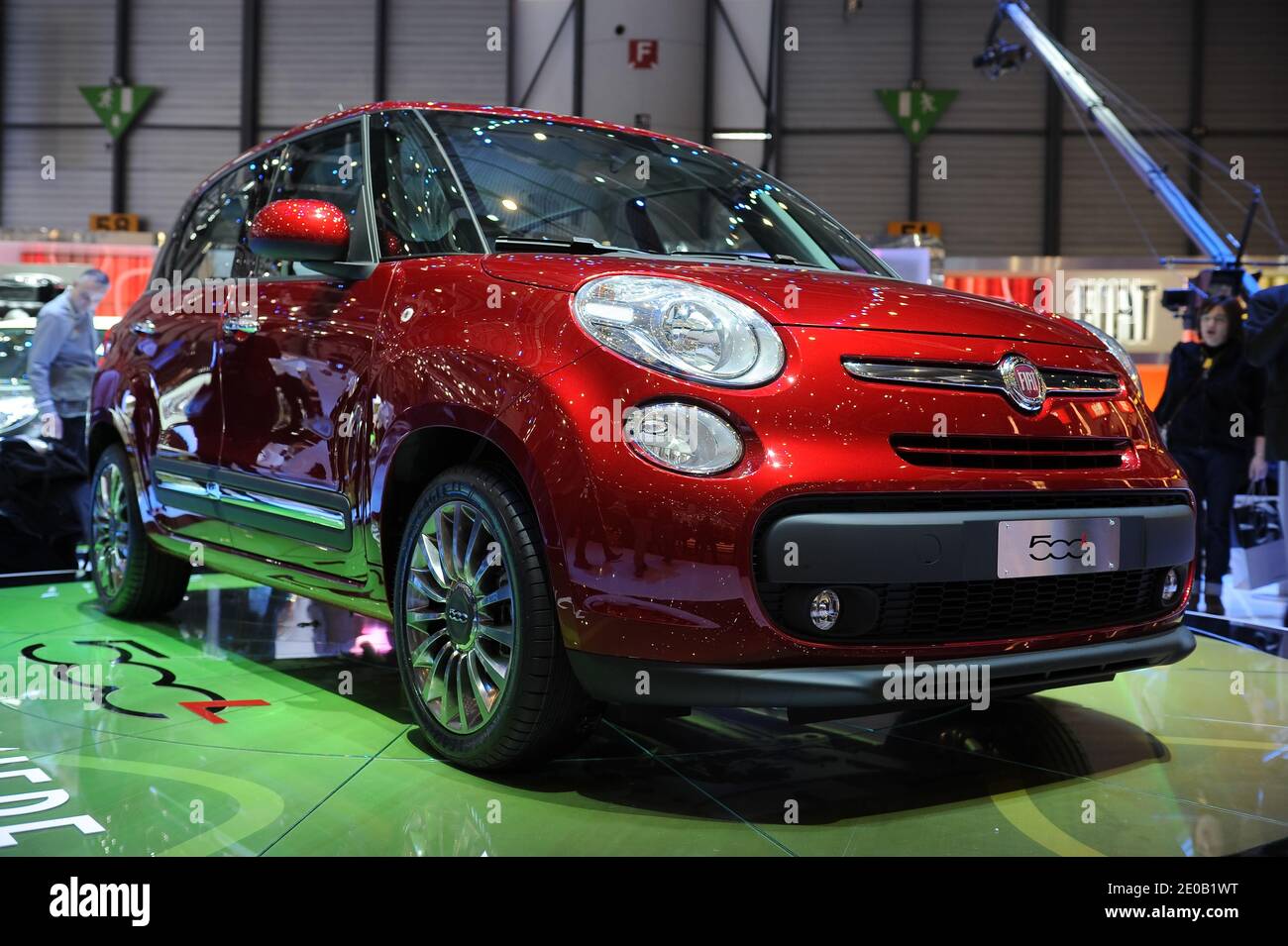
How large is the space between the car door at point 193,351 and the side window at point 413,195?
767 millimetres

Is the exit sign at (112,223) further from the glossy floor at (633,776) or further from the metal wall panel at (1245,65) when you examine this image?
the metal wall panel at (1245,65)

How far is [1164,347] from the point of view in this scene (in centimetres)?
1218

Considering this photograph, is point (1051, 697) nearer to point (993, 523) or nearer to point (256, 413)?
point (993, 523)

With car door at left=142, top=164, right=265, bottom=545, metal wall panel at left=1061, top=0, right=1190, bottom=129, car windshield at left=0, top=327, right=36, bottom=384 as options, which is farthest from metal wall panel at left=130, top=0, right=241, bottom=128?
car door at left=142, top=164, right=265, bottom=545

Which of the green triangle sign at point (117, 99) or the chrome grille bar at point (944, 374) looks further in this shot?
the green triangle sign at point (117, 99)

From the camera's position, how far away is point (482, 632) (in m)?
2.56

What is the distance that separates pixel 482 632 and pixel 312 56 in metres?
17.1

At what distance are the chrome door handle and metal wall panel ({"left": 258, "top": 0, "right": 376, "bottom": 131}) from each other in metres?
A: 15.2

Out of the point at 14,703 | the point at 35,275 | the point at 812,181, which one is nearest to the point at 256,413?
the point at 14,703

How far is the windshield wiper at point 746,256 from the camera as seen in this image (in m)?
3.12

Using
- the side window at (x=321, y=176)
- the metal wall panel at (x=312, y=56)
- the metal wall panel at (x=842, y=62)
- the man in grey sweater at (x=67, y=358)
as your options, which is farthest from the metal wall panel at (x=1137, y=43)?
the side window at (x=321, y=176)

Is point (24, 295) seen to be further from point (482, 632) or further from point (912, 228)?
point (912, 228)

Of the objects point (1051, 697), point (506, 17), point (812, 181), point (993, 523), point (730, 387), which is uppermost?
point (506, 17)
